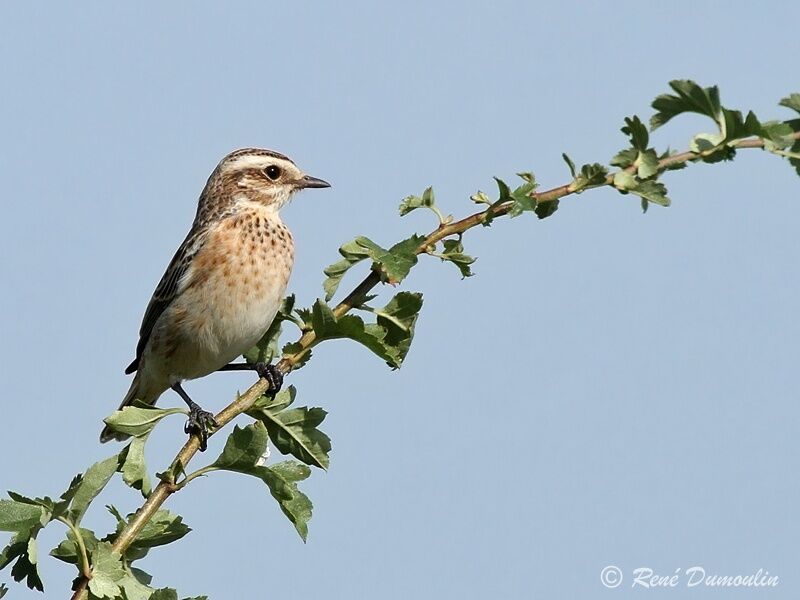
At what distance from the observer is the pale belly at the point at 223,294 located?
30.0 ft

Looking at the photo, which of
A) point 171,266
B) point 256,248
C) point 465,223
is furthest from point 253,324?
point 465,223

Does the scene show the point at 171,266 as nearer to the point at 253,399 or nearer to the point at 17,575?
the point at 253,399

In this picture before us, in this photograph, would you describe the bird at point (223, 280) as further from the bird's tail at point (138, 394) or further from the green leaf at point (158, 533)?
the green leaf at point (158, 533)

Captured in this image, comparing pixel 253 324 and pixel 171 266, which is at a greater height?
pixel 171 266

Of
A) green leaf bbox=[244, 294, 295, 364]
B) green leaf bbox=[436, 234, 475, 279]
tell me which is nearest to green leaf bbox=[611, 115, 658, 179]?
green leaf bbox=[436, 234, 475, 279]

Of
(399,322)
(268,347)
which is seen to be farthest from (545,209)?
(268,347)

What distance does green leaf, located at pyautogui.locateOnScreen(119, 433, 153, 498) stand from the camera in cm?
507

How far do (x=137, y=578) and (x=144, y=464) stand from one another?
0.61 metres

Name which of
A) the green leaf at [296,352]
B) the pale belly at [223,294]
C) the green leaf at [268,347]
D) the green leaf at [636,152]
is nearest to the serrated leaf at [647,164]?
the green leaf at [636,152]

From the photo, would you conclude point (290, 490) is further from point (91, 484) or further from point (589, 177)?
point (589, 177)

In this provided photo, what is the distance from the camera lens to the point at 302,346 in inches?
211

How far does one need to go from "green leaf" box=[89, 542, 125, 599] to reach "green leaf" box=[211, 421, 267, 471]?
0.67m

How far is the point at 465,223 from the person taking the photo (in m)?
4.99

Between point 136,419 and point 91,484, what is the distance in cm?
77
